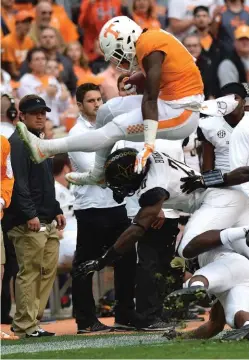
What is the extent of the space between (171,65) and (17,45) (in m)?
8.16

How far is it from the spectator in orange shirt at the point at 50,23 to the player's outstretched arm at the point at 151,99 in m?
8.44

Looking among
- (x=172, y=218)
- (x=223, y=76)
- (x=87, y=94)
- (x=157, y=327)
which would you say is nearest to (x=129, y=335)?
(x=157, y=327)

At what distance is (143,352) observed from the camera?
966cm

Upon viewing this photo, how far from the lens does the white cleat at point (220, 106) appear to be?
11.1 metres

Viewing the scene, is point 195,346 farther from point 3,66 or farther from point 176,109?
point 3,66

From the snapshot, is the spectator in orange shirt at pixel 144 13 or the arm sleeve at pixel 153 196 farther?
the spectator in orange shirt at pixel 144 13

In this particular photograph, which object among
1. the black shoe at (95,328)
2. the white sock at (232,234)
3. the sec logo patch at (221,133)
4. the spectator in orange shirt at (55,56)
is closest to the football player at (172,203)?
the white sock at (232,234)

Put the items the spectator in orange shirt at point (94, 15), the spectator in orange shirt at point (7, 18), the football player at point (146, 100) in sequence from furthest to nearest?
1. the spectator in orange shirt at point (94, 15)
2. the spectator in orange shirt at point (7, 18)
3. the football player at point (146, 100)

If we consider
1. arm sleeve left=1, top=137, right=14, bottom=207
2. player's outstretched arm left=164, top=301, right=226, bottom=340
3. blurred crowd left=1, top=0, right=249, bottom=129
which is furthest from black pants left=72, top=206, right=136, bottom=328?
blurred crowd left=1, top=0, right=249, bottom=129

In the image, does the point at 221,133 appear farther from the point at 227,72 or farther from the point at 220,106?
the point at 227,72

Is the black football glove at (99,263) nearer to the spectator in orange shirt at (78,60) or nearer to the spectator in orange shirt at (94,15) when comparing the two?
the spectator in orange shirt at (78,60)

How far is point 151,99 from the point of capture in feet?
34.7

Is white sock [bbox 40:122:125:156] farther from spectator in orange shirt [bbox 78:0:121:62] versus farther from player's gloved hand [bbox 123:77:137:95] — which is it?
spectator in orange shirt [bbox 78:0:121:62]

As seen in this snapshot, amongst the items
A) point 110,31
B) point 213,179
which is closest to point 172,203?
point 213,179
